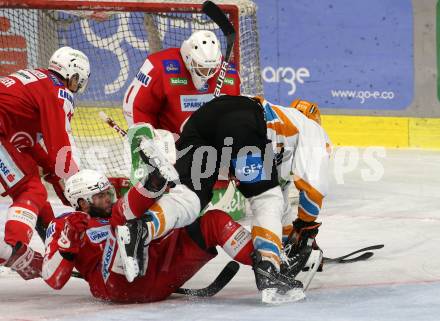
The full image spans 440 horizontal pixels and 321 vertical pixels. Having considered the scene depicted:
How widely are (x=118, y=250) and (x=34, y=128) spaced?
4.02 ft

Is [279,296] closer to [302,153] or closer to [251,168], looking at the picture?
[251,168]

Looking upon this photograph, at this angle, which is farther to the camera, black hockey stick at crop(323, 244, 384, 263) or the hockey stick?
black hockey stick at crop(323, 244, 384, 263)

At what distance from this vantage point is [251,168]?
438 centimetres

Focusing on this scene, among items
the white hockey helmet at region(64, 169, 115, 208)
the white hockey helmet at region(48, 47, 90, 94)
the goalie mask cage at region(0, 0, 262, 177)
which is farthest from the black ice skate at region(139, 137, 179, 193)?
the goalie mask cage at region(0, 0, 262, 177)

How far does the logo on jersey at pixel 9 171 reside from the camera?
5.03m

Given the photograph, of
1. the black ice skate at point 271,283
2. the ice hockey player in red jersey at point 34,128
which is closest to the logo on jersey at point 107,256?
the black ice skate at point 271,283

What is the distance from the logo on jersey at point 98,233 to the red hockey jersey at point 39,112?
0.78 metres

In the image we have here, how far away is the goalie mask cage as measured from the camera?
6.63m

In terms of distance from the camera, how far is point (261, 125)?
448 cm

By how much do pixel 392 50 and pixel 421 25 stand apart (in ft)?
0.93

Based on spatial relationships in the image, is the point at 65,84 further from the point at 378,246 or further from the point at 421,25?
the point at 421,25

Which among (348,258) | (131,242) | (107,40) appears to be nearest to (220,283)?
(131,242)

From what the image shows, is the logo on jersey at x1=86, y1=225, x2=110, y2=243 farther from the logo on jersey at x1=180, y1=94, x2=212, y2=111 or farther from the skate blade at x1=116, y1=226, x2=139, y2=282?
the logo on jersey at x1=180, y1=94, x2=212, y2=111


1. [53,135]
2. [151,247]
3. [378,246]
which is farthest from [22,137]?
[378,246]
